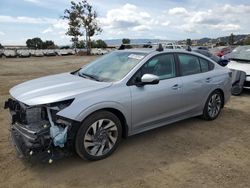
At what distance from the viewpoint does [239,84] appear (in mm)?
8945

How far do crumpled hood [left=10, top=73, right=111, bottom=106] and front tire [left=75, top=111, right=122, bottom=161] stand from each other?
1.39ft

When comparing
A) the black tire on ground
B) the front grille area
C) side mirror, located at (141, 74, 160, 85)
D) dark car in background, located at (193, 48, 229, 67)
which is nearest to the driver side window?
side mirror, located at (141, 74, 160, 85)

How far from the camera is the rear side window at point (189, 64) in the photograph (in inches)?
218

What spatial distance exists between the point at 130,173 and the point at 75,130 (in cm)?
92

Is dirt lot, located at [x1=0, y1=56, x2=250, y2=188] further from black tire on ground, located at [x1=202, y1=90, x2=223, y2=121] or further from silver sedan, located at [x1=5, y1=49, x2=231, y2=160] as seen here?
black tire on ground, located at [x1=202, y1=90, x2=223, y2=121]

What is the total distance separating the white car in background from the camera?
29.5ft

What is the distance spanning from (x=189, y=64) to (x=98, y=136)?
8.22 feet

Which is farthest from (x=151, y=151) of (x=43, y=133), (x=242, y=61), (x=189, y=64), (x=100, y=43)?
(x=100, y=43)

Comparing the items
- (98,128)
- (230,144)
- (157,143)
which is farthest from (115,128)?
(230,144)

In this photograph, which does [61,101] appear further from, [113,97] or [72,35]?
[72,35]

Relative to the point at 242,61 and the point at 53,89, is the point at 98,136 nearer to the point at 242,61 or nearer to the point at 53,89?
the point at 53,89

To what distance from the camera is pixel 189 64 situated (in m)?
5.74

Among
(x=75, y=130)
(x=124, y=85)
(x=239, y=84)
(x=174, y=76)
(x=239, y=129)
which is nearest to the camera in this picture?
(x=75, y=130)

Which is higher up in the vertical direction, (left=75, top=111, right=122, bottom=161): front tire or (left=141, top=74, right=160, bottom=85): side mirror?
(left=141, top=74, right=160, bottom=85): side mirror
